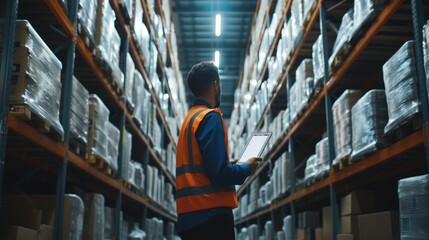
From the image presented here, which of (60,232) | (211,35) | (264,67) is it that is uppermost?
(211,35)

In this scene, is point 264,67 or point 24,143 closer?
point 24,143

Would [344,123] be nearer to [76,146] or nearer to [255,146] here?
[255,146]

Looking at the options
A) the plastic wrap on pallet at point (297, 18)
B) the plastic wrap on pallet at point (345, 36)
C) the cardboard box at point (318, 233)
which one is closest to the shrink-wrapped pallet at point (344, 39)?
the plastic wrap on pallet at point (345, 36)

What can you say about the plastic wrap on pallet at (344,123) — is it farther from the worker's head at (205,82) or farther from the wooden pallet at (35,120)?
the wooden pallet at (35,120)

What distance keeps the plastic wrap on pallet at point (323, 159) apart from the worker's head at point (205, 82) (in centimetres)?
272

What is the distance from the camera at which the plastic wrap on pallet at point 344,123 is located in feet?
15.5

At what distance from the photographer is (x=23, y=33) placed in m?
3.27

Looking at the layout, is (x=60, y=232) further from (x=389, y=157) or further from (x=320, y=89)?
(x=320, y=89)

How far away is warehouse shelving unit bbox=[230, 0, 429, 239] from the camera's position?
12.1ft

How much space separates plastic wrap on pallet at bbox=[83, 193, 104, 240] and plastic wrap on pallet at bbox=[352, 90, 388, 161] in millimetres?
2762

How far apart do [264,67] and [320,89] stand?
4.45 m

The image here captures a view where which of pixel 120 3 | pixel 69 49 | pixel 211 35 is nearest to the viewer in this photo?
pixel 69 49

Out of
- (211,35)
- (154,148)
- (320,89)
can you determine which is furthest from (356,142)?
(211,35)

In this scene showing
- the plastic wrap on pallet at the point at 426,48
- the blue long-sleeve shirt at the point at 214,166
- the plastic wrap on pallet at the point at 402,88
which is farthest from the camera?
the plastic wrap on pallet at the point at 402,88
